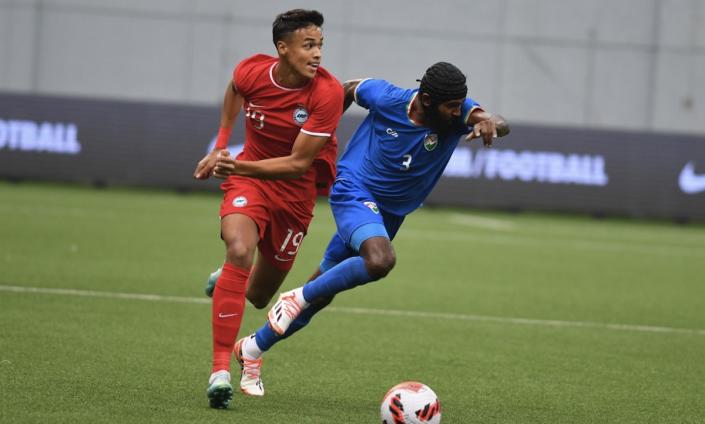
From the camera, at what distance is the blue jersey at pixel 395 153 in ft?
23.2

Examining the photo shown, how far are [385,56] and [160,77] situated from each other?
16.8ft

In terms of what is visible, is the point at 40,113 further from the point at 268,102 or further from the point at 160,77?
the point at 268,102

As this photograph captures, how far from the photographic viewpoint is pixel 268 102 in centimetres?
669

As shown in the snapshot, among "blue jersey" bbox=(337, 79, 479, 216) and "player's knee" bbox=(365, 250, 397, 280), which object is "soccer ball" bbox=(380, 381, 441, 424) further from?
"blue jersey" bbox=(337, 79, 479, 216)

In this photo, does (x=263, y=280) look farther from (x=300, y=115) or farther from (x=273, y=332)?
(x=300, y=115)

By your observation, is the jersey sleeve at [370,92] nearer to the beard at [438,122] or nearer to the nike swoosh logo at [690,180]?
the beard at [438,122]

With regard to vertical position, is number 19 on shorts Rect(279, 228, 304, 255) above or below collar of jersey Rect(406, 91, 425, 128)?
below

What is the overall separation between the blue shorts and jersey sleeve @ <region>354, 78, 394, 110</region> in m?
0.50

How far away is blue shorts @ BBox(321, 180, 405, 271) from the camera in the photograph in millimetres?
6695

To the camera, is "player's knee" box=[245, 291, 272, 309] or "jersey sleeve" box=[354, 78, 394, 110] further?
"player's knee" box=[245, 291, 272, 309]

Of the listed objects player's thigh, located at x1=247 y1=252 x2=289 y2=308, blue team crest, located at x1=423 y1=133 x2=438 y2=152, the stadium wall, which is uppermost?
blue team crest, located at x1=423 y1=133 x2=438 y2=152

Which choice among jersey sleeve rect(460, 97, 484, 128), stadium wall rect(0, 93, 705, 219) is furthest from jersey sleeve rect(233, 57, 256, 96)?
stadium wall rect(0, 93, 705, 219)

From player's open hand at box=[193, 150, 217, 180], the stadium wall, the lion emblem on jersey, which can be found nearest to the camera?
player's open hand at box=[193, 150, 217, 180]

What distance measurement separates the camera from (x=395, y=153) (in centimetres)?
712
